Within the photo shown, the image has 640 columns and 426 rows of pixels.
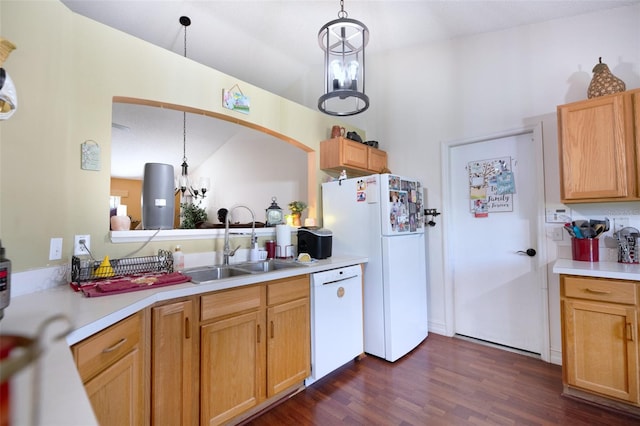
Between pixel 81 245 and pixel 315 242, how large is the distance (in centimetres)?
157

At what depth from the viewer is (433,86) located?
320 centimetres

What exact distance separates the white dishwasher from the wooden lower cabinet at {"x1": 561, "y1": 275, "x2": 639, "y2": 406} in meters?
Result: 1.41

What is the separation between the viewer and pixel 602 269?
6.21 ft

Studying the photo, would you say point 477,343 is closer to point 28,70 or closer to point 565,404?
point 565,404

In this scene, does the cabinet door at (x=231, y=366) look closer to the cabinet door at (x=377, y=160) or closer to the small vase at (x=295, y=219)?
the small vase at (x=295, y=219)

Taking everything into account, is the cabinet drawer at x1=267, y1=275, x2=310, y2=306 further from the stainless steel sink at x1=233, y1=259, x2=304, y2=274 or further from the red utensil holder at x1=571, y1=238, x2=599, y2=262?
the red utensil holder at x1=571, y1=238, x2=599, y2=262

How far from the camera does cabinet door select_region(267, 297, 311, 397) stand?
1.86 meters

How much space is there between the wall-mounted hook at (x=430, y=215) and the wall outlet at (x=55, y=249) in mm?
2939

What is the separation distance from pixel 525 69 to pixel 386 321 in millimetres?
2548

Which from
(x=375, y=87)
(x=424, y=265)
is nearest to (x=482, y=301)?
(x=424, y=265)

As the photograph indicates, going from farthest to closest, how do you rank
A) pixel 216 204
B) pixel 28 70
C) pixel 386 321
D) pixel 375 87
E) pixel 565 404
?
pixel 216 204 → pixel 375 87 → pixel 386 321 → pixel 565 404 → pixel 28 70

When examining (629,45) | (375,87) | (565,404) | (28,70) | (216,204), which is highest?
(375,87)

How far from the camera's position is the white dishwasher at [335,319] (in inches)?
83.6

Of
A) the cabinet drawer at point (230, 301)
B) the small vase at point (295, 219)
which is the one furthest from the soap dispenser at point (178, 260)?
the small vase at point (295, 219)
